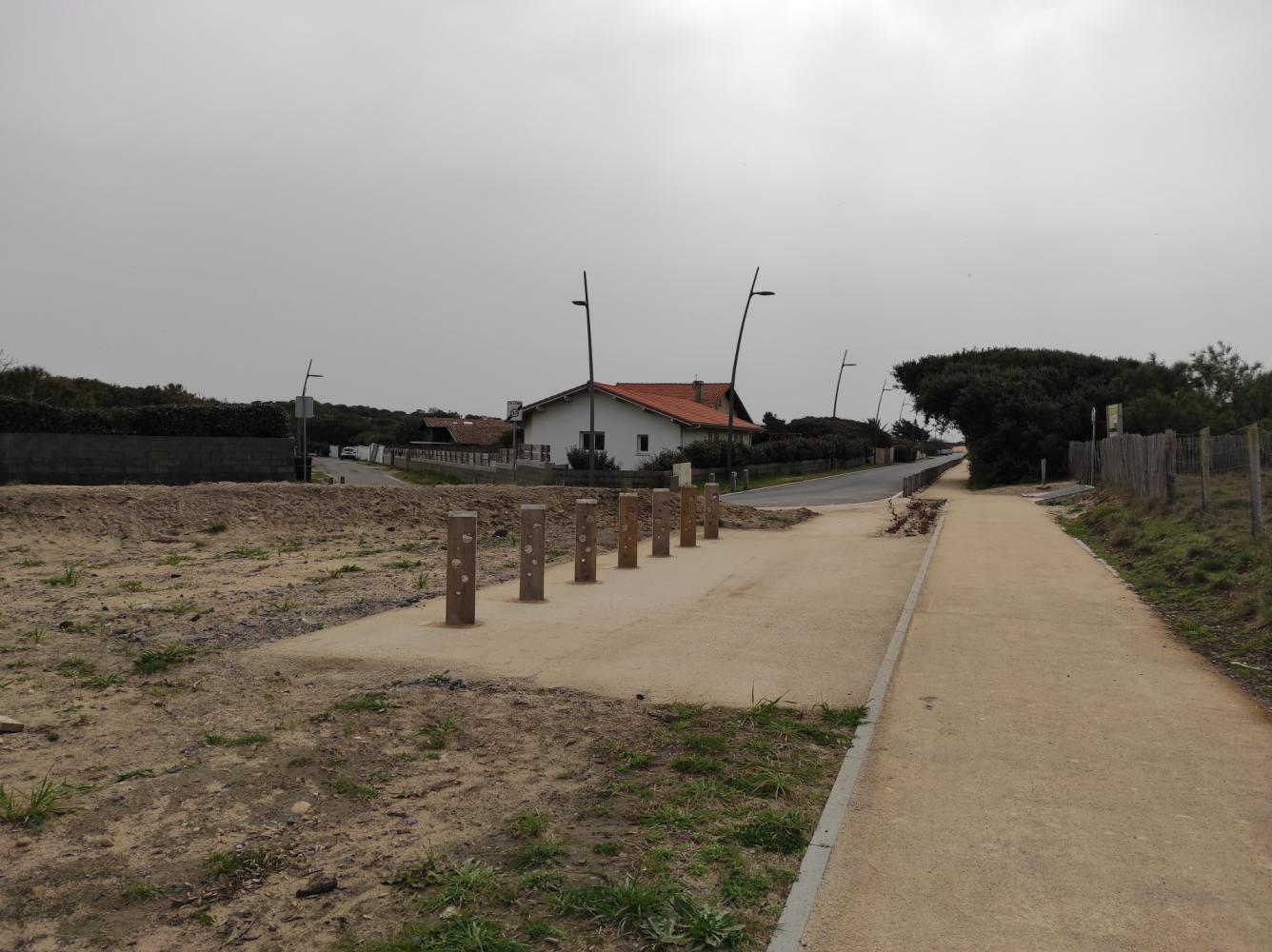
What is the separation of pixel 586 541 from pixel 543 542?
1.93m

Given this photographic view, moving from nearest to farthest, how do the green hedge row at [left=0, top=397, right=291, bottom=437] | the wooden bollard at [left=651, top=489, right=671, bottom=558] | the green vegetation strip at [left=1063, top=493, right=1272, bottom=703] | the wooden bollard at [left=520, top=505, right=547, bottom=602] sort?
1. the green vegetation strip at [left=1063, top=493, right=1272, bottom=703]
2. the wooden bollard at [left=520, top=505, right=547, bottom=602]
3. the wooden bollard at [left=651, top=489, right=671, bottom=558]
4. the green hedge row at [left=0, top=397, right=291, bottom=437]

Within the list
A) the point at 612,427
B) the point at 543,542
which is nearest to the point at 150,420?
the point at 543,542

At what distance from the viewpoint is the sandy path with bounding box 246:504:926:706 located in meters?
7.04

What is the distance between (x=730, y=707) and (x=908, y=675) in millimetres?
1711

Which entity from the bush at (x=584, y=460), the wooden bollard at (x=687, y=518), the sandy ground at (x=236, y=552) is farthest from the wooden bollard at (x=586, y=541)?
the bush at (x=584, y=460)

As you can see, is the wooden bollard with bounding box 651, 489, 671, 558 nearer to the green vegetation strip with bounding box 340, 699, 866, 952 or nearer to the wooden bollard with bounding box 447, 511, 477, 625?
the wooden bollard with bounding box 447, 511, 477, 625

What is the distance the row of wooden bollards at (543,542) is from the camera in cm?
893

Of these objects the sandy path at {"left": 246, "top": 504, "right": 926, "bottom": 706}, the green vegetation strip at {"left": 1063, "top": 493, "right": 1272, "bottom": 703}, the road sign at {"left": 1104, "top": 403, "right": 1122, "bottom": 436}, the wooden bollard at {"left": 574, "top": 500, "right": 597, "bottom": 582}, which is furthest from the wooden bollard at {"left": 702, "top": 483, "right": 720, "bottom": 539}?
the road sign at {"left": 1104, "top": 403, "right": 1122, "bottom": 436}

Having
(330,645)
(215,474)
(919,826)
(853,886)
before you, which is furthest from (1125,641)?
(215,474)

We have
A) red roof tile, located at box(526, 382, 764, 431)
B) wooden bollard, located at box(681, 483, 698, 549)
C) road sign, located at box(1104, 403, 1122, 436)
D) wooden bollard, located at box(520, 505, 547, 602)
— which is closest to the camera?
wooden bollard, located at box(520, 505, 547, 602)

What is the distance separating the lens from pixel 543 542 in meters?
10.3

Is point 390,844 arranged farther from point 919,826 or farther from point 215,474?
point 215,474

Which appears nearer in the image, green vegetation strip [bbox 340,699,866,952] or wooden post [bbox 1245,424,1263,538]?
green vegetation strip [bbox 340,699,866,952]

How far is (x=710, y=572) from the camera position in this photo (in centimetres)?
1370
